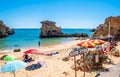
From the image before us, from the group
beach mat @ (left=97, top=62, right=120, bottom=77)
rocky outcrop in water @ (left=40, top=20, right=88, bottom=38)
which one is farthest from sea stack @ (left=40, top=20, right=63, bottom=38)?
→ beach mat @ (left=97, top=62, right=120, bottom=77)

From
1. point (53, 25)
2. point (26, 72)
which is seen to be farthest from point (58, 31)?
point (26, 72)

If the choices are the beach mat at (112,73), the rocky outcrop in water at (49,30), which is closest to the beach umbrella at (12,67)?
the beach mat at (112,73)

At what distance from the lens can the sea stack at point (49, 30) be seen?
8175 centimetres

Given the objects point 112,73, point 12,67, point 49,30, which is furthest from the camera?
point 49,30

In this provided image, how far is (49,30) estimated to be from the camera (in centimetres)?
8544

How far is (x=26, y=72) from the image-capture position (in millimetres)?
16625

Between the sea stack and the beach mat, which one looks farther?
the sea stack

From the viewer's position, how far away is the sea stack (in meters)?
81.8

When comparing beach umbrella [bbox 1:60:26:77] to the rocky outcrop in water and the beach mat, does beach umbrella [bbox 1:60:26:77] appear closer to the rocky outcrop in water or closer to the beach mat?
the beach mat

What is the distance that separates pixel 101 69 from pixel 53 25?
68287 mm

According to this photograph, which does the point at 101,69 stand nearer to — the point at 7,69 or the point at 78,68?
the point at 78,68

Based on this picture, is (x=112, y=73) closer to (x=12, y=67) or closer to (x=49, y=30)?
(x=12, y=67)

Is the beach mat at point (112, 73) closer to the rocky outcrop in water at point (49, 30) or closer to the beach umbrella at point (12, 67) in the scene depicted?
the beach umbrella at point (12, 67)

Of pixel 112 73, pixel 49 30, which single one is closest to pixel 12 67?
pixel 112 73
